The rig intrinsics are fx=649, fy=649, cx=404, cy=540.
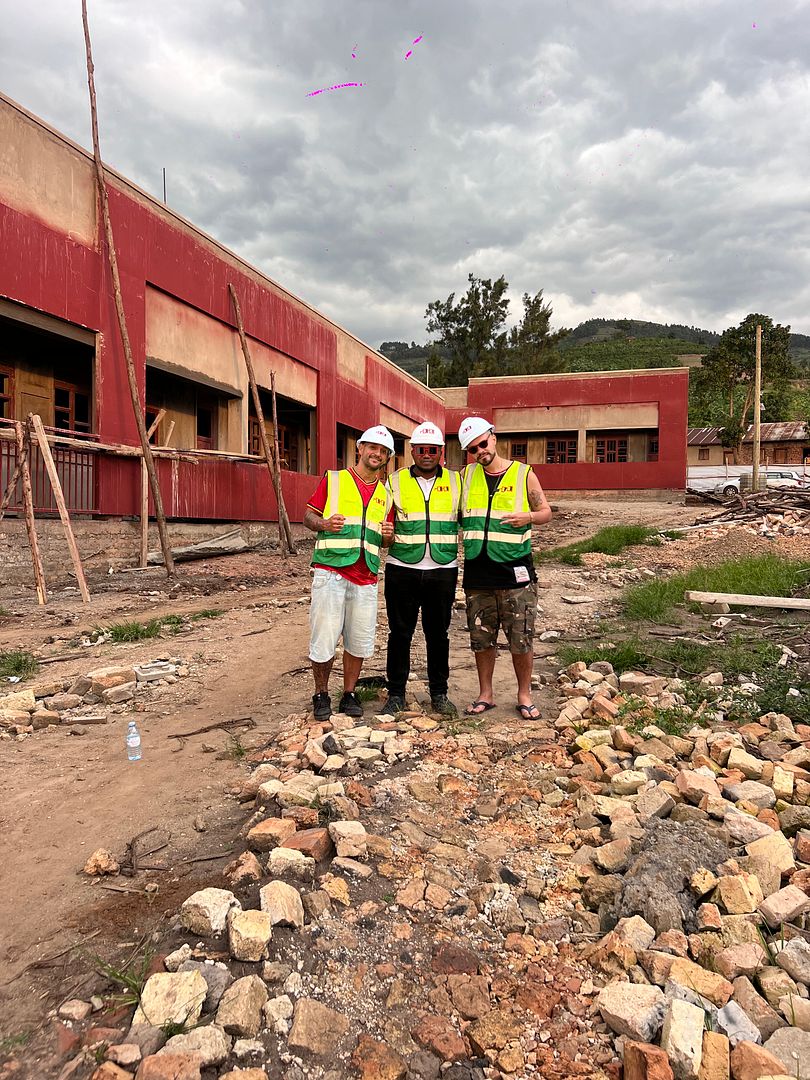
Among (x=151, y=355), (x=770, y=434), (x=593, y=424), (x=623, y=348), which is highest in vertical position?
(x=623, y=348)

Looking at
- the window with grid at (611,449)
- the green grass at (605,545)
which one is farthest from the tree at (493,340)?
the green grass at (605,545)

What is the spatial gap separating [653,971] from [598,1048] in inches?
11.4

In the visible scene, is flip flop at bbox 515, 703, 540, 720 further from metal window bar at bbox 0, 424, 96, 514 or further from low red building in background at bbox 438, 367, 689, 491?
low red building in background at bbox 438, 367, 689, 491

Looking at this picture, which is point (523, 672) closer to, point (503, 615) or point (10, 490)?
point (503, 615)

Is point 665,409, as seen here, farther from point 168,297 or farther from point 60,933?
point 60,933

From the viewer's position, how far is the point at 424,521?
3904 mm

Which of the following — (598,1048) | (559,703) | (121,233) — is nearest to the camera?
(598,1048)

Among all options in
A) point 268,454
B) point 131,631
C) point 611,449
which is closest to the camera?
point 131,631

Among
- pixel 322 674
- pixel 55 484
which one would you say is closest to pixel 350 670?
pixel 322 674

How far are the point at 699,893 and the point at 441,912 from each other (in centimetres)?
86

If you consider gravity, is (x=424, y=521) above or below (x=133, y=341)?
below

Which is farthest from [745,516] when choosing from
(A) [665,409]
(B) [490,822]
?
(B) [490,822]

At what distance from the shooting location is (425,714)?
407 cm

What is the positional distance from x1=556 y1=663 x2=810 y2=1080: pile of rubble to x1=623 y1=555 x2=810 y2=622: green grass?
10.7 ft
